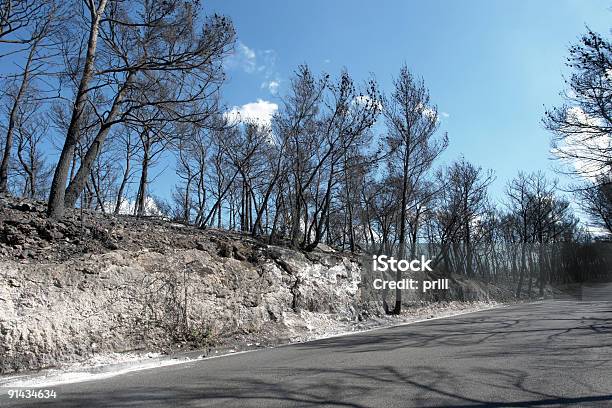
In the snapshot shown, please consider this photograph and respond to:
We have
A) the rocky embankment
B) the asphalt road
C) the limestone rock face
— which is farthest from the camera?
the rocky embankment

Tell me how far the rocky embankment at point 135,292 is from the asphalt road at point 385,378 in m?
1.91

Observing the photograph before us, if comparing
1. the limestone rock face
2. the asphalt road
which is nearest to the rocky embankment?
the limestone rock face

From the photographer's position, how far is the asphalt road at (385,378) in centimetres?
575

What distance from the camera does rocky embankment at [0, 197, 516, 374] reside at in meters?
8.96

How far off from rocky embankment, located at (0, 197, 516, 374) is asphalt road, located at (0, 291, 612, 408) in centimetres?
191

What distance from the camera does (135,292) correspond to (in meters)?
11.1

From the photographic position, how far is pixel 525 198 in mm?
47094

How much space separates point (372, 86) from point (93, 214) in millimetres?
12976

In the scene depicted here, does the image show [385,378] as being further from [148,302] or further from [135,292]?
[135,292]

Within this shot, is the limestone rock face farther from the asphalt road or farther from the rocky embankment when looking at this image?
the asphalt road

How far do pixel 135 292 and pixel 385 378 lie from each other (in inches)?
272

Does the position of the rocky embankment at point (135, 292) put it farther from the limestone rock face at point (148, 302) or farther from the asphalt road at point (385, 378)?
the asphalt road at point (385, 378)

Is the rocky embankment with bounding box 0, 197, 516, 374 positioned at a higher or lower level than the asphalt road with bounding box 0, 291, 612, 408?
higher

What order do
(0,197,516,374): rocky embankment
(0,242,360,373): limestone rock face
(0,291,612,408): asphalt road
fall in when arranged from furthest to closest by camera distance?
(0,197,516,374): rocky embankment, (0,242,360,373): limestone rock face, (0,291,612,408): asphalt road
